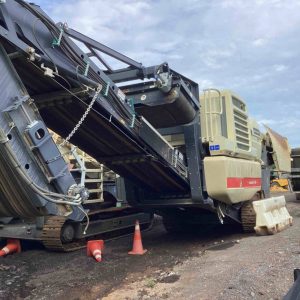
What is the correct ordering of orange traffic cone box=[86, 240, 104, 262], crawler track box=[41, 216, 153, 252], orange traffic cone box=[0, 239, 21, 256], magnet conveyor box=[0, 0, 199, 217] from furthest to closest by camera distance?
orange traffic cone box=[0, 239, 21, 256]
crawler track box=[41, 216, 153, 252]
orange traffic cone box=[86, 240, 104, 262]
magnet conveyor box=[0, 0, 199, 217]

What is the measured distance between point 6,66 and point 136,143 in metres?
2.60

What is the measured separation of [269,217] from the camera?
26.7 feet

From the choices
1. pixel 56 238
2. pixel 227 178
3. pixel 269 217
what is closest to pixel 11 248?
pixel 56 238

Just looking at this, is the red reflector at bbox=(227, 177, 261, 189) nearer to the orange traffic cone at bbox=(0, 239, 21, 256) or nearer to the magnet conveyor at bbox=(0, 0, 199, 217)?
the magnet conveyor at bbox=(0, 0, 199, 217)

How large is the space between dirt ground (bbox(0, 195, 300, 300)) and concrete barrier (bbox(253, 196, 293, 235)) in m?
0.18

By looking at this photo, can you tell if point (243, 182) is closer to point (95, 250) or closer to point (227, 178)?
point (227, 178)

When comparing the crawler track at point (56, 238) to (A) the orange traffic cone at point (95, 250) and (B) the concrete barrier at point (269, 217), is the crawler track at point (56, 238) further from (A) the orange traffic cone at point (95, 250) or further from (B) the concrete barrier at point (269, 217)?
(B) the concrete barrier at point (269, 217)

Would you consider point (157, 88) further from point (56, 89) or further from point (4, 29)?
point (4, 29)

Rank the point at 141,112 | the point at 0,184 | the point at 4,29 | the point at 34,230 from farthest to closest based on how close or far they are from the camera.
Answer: the point at 34,230 → the point at 141,112 → the point at 0,184 → the point at 4,29

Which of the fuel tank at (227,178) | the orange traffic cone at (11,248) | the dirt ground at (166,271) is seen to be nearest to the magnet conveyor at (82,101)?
the fuel tank at (227,178)

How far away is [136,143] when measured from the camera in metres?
6.43

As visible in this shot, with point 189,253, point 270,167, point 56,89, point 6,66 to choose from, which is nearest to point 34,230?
point 189,253

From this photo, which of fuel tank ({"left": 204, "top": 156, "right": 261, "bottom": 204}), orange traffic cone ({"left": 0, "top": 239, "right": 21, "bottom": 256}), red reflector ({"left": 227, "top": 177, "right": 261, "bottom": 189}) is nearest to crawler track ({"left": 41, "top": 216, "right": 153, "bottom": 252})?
orange traffic cone ({"left": 0, "top": 239, "right": 21, "bottom": 256})

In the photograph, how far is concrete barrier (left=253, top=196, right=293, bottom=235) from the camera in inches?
312
